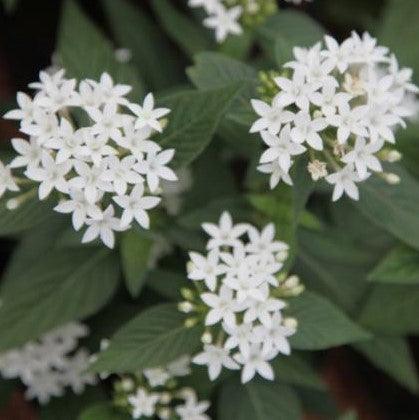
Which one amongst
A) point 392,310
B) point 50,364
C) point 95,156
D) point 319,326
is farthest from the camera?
point 50,364

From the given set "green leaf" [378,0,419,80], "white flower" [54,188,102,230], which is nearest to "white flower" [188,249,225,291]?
"white flower" [54,188,102,230]

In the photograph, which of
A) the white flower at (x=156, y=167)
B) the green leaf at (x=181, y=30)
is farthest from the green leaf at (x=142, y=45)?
the white flower at (x=156, y=167)

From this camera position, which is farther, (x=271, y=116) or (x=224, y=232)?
(x=224, y=232)

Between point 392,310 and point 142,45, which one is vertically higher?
point 142,45

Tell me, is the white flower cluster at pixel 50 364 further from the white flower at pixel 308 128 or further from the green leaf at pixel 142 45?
the white flower at pixel 308 128

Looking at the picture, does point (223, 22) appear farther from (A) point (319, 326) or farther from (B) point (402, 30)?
(A) point (319, 326)

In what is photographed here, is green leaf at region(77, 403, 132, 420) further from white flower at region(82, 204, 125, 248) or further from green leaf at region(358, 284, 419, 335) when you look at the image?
green leaf at region(358, 284, 419, 335)

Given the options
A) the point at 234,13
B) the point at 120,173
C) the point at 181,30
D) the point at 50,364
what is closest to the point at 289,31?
the point at 234,13
